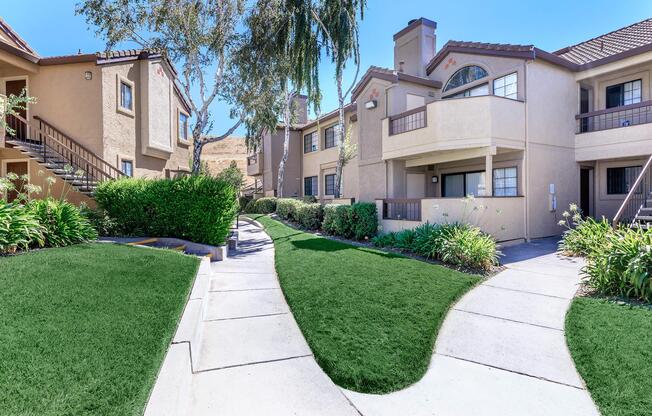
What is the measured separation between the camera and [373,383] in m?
3.54

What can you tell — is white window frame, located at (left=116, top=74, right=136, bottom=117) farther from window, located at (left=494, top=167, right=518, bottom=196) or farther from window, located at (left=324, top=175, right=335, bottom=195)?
window, located at (left=494, top=167, right=518, bottom=196)

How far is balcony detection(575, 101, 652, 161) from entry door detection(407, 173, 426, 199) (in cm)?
586

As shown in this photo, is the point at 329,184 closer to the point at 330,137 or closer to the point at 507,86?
the point at 330,137

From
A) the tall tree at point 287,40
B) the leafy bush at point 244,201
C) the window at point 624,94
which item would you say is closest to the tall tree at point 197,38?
the tall tree at point 287,40

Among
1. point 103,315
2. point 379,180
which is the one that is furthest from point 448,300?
point 379,180

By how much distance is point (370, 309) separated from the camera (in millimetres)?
5395

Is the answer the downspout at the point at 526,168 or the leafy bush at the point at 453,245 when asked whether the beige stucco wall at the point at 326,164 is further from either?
the leafy bush at the point at 453,245

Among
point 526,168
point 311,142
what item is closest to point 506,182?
point 526,168

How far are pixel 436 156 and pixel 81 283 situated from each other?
1196 centimetres

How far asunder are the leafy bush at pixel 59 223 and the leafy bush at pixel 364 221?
327 inches

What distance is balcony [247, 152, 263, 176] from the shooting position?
1112 inches

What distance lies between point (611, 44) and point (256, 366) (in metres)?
17.5

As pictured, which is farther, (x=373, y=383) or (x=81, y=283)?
(x=81, y=283)

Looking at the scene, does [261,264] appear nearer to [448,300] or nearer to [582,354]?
[448,300]
